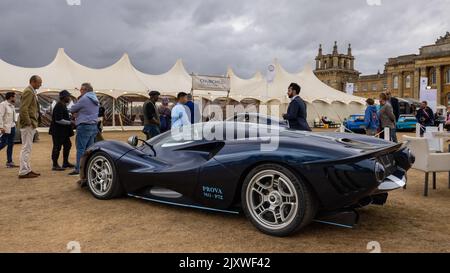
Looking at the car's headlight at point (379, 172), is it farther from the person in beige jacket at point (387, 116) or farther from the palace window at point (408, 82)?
the palace window at point (408, 82)

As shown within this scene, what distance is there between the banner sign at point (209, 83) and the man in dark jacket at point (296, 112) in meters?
11.5

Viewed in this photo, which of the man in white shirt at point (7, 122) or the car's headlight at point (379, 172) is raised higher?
the man in white shirt at point (7, 122)

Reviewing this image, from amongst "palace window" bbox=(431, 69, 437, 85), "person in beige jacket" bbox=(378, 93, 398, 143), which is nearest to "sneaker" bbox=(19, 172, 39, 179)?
"person in beige jacket" bbox=(378, 93, 398, 143)

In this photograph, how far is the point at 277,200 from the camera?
3393mm

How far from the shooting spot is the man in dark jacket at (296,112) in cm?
617

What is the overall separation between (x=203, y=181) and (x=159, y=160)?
81cm

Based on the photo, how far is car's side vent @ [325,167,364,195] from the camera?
123 inches

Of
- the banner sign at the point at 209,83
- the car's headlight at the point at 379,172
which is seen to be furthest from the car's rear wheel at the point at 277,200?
the banner sign at the point at 209,83

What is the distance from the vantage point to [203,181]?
3.80 meters

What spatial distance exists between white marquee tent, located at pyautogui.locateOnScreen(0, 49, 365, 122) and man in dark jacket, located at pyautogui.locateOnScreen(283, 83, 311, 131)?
17.4 meters

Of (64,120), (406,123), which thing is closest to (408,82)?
(406,123)

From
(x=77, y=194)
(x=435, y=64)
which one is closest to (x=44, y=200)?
(x=77, y=194)

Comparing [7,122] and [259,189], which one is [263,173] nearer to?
[259,189]
